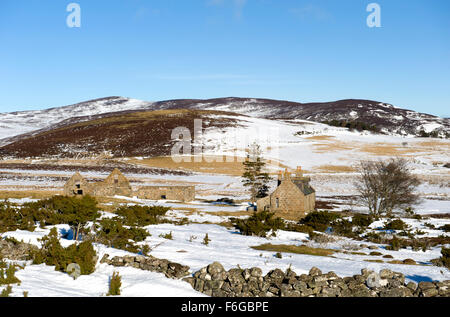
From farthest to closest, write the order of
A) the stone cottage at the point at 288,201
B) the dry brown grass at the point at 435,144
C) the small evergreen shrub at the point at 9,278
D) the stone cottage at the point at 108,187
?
the dry brown grass at the point at 435,144 → the stone cottage at the point at 108,187 → the stone cottage at the point at 288,201 → the small evergreen shrub at the point at 9,278

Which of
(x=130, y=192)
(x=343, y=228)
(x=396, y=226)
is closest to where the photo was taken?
(x=343, y=228)

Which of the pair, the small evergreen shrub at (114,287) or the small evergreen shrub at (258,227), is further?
the small evergreen shrub at (258,227)

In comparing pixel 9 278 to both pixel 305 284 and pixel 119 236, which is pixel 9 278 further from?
pixel 305 284

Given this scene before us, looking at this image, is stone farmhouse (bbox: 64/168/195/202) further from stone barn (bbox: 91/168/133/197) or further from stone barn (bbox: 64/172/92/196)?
stone barn (bbox: 64/172/92/196)

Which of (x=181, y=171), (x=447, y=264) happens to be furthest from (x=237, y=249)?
(x=181, y=171)

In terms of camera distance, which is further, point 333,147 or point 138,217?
point 333,147

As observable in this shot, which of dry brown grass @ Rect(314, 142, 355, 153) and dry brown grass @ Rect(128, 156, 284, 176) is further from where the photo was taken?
dry brown grass @ Rect(314, 142, 355, 153)

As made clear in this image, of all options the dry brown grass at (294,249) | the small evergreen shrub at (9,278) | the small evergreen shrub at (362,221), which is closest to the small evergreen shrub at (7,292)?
the small evergreen shrub at (9,278)

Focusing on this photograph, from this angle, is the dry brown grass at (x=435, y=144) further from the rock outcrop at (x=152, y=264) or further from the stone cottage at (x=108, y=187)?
the rock outcrop at (x=152, y=264)

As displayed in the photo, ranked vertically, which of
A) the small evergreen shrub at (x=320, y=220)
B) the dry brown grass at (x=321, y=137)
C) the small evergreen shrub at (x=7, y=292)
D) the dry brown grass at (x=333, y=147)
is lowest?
the small evergreen shrub at (x=320, y=220)

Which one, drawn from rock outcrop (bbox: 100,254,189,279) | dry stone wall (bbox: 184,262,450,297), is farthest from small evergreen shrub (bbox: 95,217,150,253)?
dry stone wall (bbox: 184,262,450,297)

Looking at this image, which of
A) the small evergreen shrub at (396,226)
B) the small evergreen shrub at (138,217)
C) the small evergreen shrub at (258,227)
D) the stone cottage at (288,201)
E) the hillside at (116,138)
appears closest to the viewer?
the small evergreen shrub at (138,217)

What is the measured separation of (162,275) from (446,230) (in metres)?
26.1

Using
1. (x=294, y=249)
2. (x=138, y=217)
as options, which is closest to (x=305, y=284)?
(x=294, y=249)
